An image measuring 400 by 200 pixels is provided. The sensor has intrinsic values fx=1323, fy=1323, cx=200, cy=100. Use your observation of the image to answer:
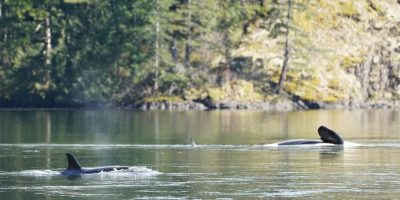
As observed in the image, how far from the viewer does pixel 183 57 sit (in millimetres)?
120812

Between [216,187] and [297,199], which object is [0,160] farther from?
[297,199]

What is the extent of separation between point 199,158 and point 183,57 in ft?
212

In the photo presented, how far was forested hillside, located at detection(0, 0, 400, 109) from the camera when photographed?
116m

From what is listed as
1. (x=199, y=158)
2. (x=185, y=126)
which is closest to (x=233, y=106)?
(x=185, y=126)

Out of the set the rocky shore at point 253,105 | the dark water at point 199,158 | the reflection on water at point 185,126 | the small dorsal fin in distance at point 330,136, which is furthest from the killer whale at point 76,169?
the rocky shore at point 253,105

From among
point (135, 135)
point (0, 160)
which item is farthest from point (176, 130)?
point (0, 160)

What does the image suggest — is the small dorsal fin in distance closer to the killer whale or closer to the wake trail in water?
the wake trail in water

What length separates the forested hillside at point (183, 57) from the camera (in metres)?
116

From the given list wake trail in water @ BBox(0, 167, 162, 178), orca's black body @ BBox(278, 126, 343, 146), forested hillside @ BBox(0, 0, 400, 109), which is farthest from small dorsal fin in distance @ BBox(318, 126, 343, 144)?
forested hillside @ BBox(0, 0, 400, 109)

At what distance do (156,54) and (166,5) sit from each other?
14.3 ft

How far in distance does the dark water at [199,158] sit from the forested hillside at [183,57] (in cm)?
2159

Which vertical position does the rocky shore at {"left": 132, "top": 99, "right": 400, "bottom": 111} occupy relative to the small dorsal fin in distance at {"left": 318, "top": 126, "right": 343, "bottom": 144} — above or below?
above

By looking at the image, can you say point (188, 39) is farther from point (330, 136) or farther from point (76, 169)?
point (76, 169)

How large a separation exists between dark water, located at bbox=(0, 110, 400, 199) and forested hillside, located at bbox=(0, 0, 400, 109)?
21589 millimetres
